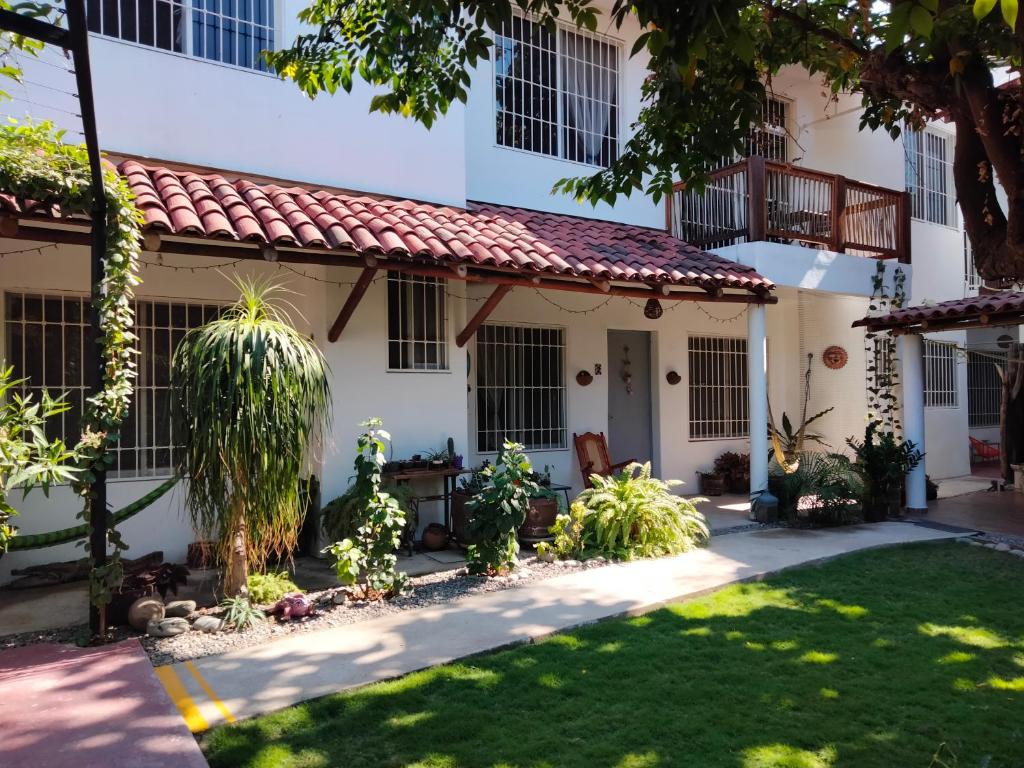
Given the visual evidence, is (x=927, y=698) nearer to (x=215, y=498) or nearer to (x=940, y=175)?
(x=215, y=498)

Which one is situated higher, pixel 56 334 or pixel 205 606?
pixel 56 334

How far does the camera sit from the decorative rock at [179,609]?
5.21 meters

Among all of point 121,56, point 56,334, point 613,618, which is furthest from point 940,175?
point 56,334

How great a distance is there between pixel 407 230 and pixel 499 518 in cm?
279

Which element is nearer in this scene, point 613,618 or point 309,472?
point 613,618

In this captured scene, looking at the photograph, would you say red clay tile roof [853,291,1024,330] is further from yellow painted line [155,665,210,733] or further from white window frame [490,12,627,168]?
yellow painted line [155,665,210,733]

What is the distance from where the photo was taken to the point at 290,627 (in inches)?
204

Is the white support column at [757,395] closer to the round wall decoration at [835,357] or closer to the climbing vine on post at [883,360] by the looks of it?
the climbing vine on post at [883,360]

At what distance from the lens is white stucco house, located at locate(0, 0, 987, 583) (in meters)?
6.39

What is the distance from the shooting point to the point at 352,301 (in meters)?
6.75

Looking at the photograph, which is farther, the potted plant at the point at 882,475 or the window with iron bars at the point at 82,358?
the potted plant at the point at 882,475

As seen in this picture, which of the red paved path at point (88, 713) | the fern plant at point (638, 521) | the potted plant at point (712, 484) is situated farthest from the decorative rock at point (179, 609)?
the potted plant at point (712, 484)

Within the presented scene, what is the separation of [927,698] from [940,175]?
43.0ft

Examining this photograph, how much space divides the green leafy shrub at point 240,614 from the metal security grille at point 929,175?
13055mm
